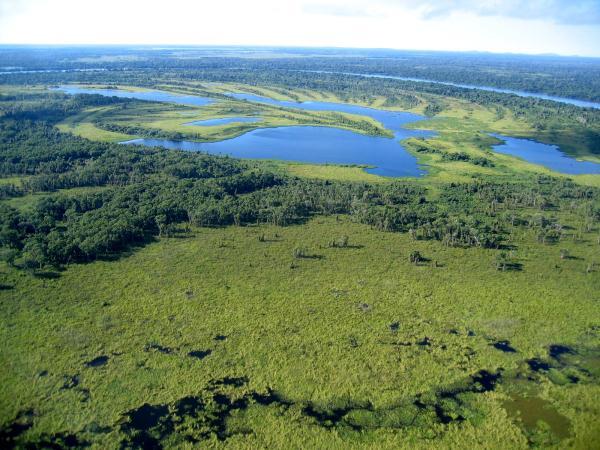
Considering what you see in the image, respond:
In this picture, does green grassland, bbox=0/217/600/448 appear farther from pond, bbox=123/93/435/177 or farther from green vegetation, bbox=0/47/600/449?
pond, bbox=123/93/435/177

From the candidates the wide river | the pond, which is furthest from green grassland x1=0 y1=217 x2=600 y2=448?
the pond

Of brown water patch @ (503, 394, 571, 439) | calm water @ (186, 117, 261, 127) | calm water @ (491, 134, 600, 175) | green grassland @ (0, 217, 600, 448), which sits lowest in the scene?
brown water patch @ (503, 394, 571, 439)

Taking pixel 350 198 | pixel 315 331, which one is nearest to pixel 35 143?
pixel 350 198

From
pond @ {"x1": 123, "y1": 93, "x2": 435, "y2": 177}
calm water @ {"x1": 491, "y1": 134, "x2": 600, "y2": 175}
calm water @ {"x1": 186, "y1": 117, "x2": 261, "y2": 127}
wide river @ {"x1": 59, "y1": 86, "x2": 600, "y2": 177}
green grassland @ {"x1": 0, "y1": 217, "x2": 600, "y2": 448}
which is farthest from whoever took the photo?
calm water @ {"x1": 186, "y1": 117, "x2": 261, "y2": 127}

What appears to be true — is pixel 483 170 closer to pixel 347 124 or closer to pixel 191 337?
pixel 347 124

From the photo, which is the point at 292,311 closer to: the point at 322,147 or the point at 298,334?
the point at 298,334

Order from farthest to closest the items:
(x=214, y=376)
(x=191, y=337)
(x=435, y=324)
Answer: (x=435, y=324) < (x=191, y=337) < (x=214, y=376)
